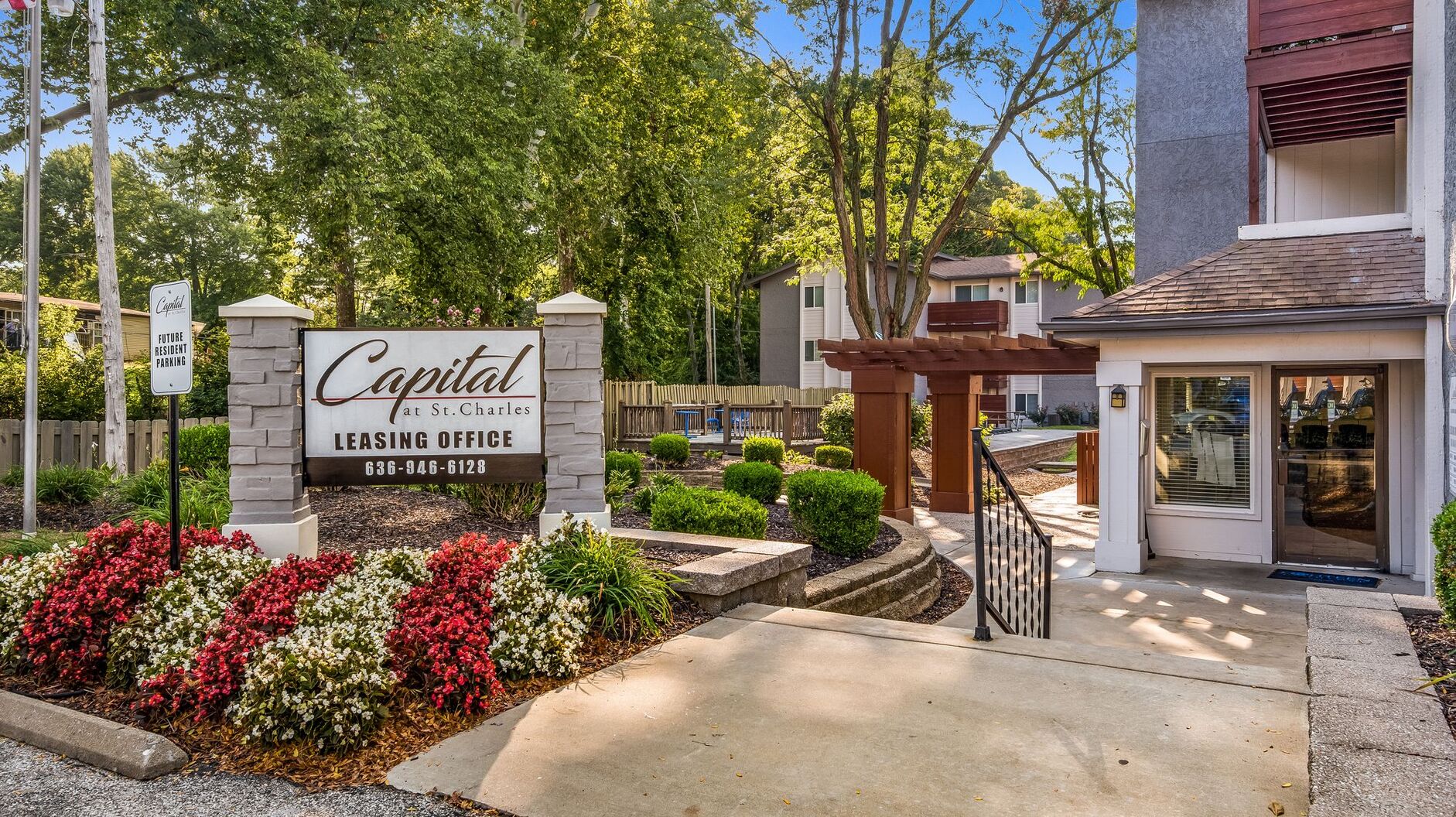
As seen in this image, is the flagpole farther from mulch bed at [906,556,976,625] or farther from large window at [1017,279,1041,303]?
large window at [1017,279,1041,303]

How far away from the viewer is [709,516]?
7117mm

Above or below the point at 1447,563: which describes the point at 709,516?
below

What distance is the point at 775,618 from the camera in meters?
5.40

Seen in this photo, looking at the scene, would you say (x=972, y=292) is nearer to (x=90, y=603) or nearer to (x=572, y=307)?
(x=572, y=307)

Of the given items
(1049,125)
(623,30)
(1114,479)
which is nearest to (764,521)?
(1114,479)

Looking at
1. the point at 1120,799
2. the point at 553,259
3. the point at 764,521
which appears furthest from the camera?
the point at 553,259

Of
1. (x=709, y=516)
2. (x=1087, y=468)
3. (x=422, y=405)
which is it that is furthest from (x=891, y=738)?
(x=1087, y=468)

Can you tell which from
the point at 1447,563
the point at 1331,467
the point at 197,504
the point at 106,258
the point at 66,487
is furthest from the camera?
the point at 106,258

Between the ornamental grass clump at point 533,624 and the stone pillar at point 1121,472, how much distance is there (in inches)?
253

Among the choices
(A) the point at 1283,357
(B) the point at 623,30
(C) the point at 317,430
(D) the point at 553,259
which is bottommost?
(C) the point at 317,430

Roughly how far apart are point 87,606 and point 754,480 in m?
6.36

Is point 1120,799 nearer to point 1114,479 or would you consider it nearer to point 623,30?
point 1114,479

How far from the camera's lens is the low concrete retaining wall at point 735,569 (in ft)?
18.0

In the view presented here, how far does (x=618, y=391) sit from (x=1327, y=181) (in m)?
15.5
